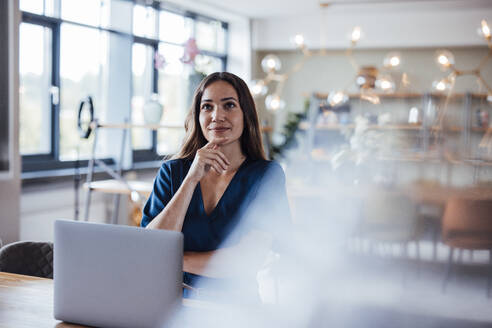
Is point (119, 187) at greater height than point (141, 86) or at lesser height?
lesser

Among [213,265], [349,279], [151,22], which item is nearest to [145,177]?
[151,22]

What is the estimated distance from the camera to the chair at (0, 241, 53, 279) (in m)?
1.62

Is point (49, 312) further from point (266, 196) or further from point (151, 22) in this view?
point (151, 22)

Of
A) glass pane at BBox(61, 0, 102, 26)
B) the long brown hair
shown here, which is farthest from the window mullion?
the long brown hair

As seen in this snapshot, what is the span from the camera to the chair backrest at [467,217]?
1363 mm

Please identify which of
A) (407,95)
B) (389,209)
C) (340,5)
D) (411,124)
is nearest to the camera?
(389,209)

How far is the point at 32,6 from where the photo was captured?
12.6 feet

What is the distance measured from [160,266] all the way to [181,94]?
482cm

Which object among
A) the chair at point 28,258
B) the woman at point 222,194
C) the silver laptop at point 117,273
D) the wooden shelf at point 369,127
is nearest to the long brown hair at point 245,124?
the woman at point 222,194

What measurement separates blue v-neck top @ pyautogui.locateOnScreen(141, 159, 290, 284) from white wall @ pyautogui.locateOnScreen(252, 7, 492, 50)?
4626 millimetres

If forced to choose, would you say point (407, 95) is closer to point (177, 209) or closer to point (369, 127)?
point (369, 127)

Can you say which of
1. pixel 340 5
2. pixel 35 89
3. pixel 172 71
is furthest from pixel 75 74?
pixel 340 5

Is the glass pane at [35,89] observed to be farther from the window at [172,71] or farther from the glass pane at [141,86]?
the window at [172,71]

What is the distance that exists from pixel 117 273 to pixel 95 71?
386 centimetres
